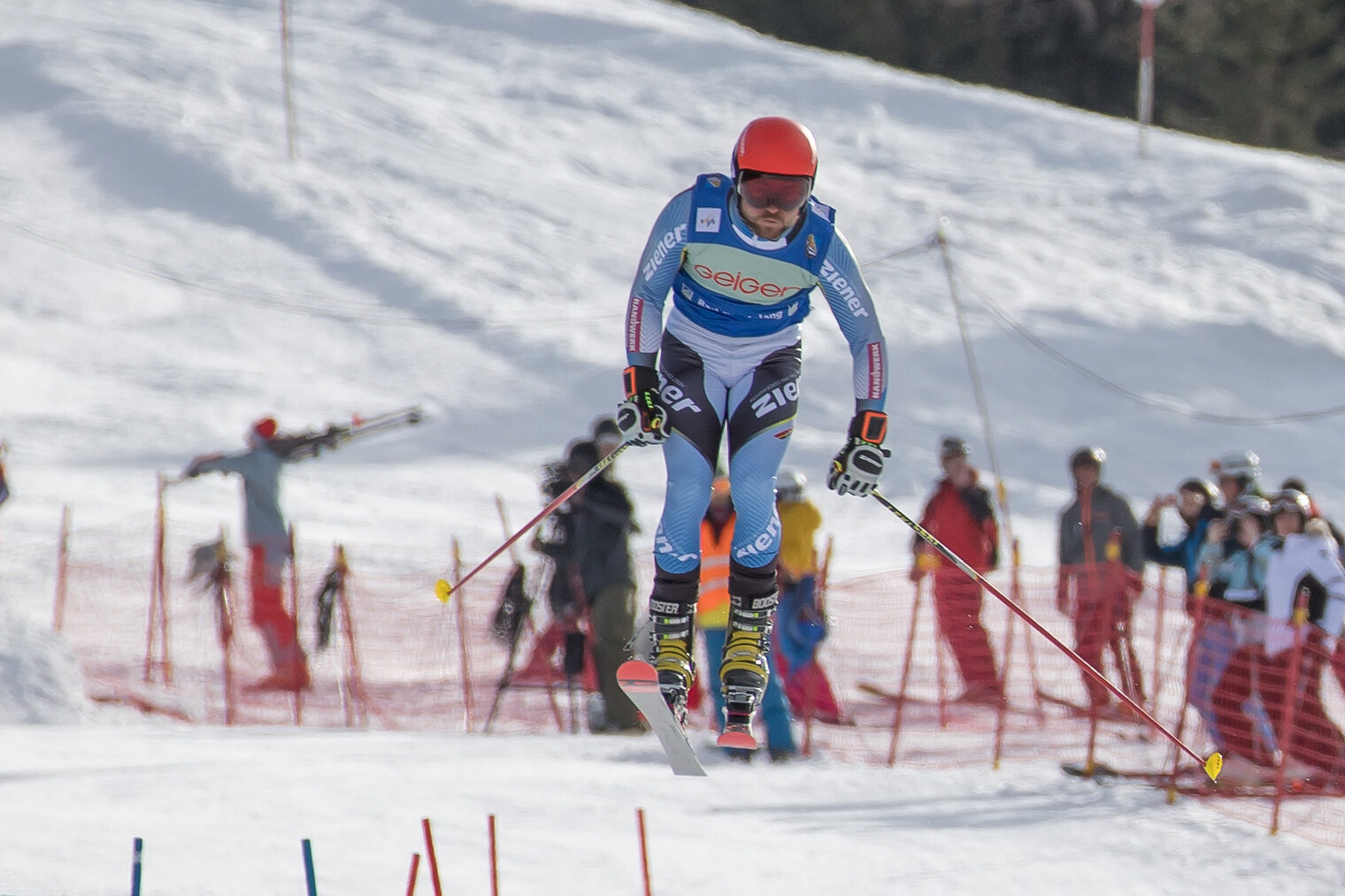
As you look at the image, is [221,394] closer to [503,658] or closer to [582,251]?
[582,251]

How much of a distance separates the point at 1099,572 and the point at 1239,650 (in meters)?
1.21

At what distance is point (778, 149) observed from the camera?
211 inches

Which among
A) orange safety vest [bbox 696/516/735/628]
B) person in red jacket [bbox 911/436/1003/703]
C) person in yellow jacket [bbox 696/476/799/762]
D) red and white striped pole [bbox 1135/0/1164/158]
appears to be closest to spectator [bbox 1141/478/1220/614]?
person in red jacket [bbox 911/436/1003/703]

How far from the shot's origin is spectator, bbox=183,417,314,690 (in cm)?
1154

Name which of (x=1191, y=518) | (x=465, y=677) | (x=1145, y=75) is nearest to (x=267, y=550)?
(x=465, y=677)

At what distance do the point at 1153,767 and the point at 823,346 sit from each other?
1363 centimetres

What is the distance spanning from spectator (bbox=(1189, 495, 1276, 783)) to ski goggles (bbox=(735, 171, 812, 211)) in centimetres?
462

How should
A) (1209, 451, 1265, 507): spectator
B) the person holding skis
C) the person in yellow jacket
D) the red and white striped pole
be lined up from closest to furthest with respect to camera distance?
the person holding skis < the person in yellow jacket < (1209, 451, 1265, 507): spectator < the red and white striped pole

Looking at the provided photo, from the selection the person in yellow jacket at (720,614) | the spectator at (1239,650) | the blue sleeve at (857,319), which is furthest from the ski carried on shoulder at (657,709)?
the spectator at (1239,650)

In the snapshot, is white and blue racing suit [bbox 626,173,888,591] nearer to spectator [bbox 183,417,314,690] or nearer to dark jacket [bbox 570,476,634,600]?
dark jacket [bbox 570,476,634,600]

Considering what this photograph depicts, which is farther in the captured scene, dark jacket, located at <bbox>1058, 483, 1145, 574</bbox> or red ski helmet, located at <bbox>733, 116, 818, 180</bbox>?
dark jacket, located at <bbox>1058, 483, 1145, 574</bbox>

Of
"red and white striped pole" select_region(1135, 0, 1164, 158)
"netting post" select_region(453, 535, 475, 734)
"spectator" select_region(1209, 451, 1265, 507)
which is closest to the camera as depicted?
"spectator" select_region(1209, 451, 1265, 507)

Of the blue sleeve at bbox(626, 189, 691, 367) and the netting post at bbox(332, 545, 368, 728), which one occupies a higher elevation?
the blue sleeve at bbox(626, 189, 691, 367)

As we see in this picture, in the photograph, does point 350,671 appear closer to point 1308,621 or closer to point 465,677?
point 465,677
